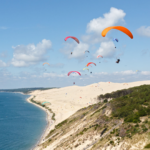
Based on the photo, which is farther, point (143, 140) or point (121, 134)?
point (121, 134)

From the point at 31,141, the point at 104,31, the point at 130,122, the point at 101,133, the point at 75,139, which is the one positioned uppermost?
the point at 104,31

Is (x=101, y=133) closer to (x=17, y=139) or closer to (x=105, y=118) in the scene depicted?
(x=105, y=118)

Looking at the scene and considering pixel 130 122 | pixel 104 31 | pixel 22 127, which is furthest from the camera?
pixel 22 127

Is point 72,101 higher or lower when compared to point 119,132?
lower

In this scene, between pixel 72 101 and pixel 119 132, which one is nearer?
pixel 119 132

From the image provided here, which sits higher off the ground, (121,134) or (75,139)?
(121,134)

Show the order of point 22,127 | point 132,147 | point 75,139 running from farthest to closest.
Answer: point 22,127, point 75,139, point 132,147

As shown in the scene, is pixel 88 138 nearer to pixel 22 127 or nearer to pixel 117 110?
pixel 117 110

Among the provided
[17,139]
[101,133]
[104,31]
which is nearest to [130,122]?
[101,133]

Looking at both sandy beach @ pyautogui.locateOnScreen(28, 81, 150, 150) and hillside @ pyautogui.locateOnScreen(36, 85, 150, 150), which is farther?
sandy beach @ pyautogui.locateOnScreen(28, 81, 150, 150)

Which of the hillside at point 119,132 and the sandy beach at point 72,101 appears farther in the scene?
the sandy beach at point 72,101

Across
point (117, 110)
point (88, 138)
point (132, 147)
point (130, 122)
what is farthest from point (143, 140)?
point (117, 110)
